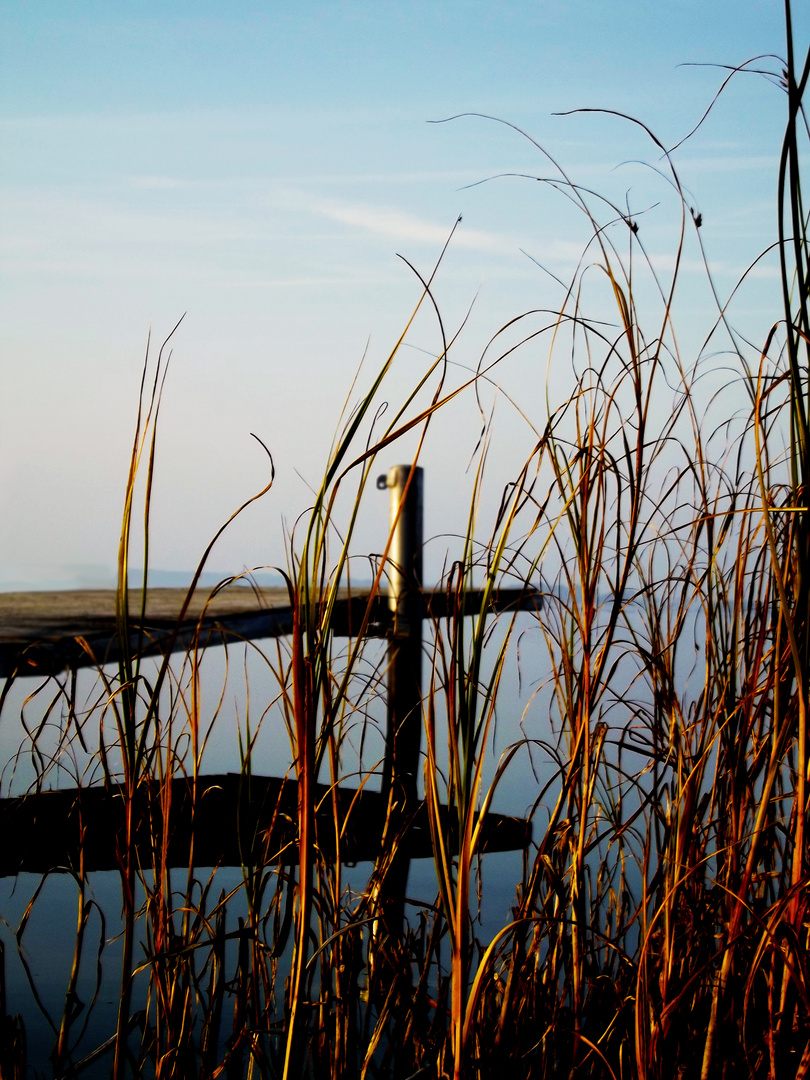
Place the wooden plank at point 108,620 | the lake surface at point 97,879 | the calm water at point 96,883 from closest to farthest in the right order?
the lake surface at point 97,879 → the calm water at point 96,883 → the wooden plank at point 108,620

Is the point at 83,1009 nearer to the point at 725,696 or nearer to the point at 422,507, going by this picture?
the point at 725,696

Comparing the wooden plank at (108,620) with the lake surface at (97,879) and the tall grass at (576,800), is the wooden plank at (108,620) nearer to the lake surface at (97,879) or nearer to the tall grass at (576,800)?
the lake surface at (97,879)

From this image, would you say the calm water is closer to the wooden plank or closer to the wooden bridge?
the wooden bridge

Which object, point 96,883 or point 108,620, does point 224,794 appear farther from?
point 108,620

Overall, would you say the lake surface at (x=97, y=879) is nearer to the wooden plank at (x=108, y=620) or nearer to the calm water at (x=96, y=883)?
the calm water at (x=96, y=883)

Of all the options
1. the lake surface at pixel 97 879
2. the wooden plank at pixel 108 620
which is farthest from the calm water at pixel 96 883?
the wooden plank at pixel 108 620

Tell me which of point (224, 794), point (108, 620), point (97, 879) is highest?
point (108, 620)

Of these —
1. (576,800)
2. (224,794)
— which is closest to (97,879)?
(224,794)

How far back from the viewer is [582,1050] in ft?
4.07

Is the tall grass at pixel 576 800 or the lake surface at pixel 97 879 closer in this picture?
the tall grass at pixel 576 800

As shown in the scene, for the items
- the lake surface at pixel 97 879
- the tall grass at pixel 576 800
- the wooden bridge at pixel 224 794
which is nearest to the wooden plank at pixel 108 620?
the wooden bridge at pixel 224 794

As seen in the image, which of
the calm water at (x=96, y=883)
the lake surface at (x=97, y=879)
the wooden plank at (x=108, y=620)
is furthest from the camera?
the wooden plank at (x=108, y=620)

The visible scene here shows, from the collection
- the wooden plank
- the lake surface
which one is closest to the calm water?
the lake surface

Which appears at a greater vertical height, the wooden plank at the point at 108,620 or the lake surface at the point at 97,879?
the wooden plank at the point at 108,620
